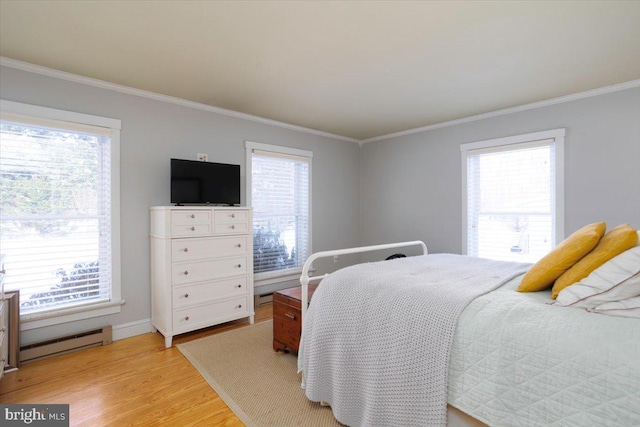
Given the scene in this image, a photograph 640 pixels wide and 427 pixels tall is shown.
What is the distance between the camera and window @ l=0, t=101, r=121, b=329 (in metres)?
2.45

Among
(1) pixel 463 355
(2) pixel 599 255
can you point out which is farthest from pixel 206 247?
(2) pixel 599 255

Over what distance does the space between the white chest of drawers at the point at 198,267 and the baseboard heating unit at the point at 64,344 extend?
423mm

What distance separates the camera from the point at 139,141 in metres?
3.04

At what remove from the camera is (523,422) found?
1.11 m

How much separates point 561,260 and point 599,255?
0.48ft

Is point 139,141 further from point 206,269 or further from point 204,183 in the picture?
point 206,269

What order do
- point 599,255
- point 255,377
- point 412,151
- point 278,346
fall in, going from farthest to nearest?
point 412,151
point 278,346
point 255,377
point 599,255

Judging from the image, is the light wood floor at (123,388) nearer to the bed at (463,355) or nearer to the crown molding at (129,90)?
the bed at (463,355)

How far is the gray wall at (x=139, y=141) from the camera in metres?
2.58

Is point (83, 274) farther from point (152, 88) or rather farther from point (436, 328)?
point (436, 328)

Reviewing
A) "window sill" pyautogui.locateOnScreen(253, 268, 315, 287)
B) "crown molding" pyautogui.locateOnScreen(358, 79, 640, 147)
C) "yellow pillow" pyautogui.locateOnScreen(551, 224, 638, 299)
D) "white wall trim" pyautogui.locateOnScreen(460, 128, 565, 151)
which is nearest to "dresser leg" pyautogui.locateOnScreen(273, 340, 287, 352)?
"window sill" pyautogui.locateOnScreen(253, 268, 315, 287)

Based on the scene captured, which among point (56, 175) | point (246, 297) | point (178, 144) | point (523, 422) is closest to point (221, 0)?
point (178, 144)

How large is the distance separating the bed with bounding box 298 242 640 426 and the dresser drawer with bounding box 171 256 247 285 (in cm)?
142

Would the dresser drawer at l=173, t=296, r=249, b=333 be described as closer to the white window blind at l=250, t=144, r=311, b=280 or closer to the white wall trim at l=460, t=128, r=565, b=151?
the white window blind at l=250, t=144, r=311, b=280
